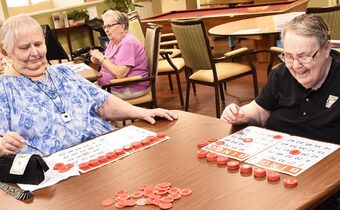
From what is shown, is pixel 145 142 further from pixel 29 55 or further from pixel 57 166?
pixel 29 55

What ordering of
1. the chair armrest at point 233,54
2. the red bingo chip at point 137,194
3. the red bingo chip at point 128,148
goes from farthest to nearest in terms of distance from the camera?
the chair armrest at point 233,54 → the red bingo chip at point 128,148 → the red bingo chip at point 137,194

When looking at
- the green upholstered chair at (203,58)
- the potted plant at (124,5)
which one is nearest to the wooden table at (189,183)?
the green upholstered chair at (203,58)

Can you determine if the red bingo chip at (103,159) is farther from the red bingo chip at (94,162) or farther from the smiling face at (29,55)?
the smiling face at (29,55)

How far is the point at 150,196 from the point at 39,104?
0.95 m

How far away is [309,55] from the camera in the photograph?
172cm

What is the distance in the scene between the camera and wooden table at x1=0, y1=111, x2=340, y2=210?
125 cm

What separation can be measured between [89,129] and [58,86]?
10.3 inches

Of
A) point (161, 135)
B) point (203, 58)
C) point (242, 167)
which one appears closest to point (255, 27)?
point (203, 58)

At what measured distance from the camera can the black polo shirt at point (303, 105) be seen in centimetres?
175

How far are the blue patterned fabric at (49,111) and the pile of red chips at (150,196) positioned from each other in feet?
2.42

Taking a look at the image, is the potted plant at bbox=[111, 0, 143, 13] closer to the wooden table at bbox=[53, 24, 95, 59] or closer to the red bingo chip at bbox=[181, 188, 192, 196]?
the wooden table at bbox=[53, 24, 95, 59]

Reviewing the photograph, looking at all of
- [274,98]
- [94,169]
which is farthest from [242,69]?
[94,169]

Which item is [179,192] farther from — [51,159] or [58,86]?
[58,86]

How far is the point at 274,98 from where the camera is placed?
194cm
